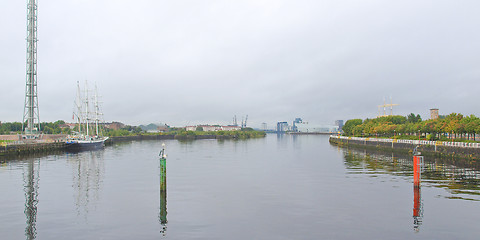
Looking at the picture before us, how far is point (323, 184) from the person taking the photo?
35062mm

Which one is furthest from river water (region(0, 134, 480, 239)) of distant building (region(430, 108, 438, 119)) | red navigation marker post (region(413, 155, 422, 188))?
distant building (region(430, 108, 438, 119))

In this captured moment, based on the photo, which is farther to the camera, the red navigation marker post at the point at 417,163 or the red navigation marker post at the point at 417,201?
the red navigation marker post at the point at 417,163

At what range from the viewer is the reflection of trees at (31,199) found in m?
20.2

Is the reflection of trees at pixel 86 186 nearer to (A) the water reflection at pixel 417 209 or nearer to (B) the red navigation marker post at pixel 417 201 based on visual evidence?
(A) the water reflection at pixel 417 209

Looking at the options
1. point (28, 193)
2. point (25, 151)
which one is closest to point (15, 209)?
point (28, 193)

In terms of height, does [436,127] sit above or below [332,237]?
above

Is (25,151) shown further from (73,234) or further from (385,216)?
(385,216)

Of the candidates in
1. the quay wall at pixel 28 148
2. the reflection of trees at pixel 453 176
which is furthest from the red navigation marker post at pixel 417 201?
the quay wall at pixel 28 148

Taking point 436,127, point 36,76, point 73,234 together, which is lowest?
point 73,234

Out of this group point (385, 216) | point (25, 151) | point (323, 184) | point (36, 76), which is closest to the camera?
point (385, 216)

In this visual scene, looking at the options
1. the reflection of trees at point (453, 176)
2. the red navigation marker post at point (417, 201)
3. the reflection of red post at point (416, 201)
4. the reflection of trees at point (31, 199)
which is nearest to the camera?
the reflection of trees at point (31, 199)

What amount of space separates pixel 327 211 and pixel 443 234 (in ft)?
22.7

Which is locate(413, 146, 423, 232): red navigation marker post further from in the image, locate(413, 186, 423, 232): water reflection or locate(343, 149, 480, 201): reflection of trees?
locate(343, 149, 480, 201): reflection of trees

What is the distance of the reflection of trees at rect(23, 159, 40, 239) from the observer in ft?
66.4
